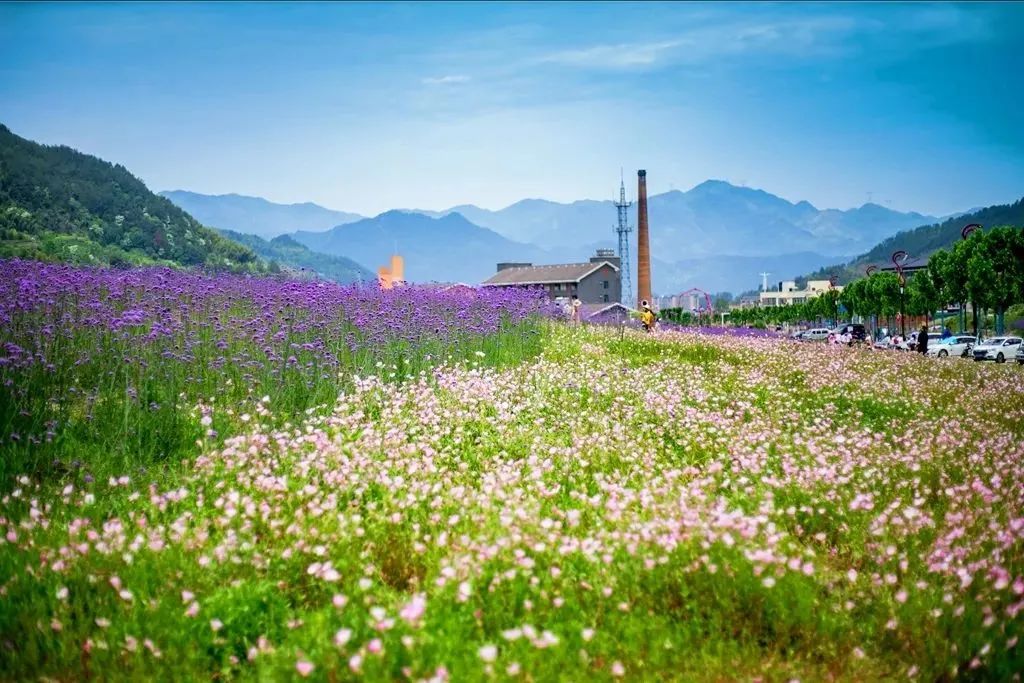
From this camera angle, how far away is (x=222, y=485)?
6887 mm

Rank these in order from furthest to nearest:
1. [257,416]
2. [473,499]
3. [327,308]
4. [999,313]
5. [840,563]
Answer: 1. [999,313]
2. [327,308]
3. [257,416]
4. [473,499]
5. [840,563]

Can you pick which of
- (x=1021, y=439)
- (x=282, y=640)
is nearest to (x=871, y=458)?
(x=1021, y=439)

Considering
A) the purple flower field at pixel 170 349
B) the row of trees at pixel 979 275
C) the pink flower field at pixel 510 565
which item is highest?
the row of trees at pixel 979 275

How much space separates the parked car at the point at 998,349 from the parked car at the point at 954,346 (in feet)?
6.72

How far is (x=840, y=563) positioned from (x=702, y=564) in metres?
1.54

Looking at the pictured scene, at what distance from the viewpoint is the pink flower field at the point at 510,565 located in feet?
14.3

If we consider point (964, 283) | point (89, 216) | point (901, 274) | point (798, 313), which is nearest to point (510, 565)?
point (89, 216)

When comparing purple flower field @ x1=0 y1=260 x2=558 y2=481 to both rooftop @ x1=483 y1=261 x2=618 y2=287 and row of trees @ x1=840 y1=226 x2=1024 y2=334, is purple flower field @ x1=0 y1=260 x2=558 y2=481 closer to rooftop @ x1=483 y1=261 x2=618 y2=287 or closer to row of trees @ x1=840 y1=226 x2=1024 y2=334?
row of trees @ x1=840 y1=226 x2=1024 y2=334

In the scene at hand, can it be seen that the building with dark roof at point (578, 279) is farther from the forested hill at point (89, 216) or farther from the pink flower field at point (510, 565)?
the pink flower field at point (510, 565)

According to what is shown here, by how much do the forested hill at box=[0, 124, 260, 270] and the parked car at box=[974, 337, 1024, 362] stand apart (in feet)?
114

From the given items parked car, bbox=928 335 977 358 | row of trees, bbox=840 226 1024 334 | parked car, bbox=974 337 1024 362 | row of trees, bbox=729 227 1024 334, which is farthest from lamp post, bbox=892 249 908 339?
parked car, bbox=974 337 1024 362

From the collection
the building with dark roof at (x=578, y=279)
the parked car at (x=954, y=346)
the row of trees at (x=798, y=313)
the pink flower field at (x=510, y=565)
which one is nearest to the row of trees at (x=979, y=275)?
the parked car at (x=954, y=346)

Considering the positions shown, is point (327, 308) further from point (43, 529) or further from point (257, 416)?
point (43, 529)

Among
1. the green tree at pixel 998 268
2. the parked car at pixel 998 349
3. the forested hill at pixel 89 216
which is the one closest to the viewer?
the forested hill at pixel 89 216
